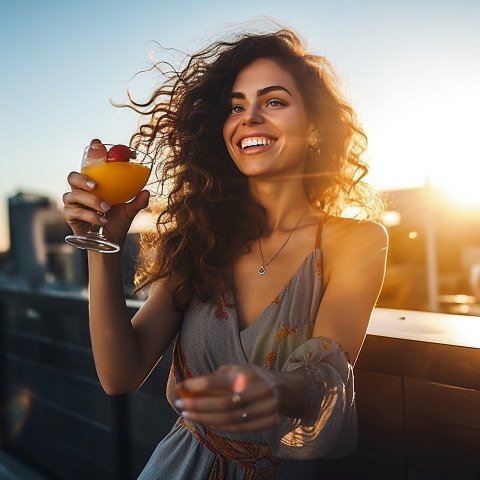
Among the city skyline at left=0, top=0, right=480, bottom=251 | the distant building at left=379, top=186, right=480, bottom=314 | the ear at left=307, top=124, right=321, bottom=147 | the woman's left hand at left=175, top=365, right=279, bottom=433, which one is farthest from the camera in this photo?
the distant building at left=379, top=186, right=480, bottom=314

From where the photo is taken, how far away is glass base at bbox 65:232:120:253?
1.24 meters

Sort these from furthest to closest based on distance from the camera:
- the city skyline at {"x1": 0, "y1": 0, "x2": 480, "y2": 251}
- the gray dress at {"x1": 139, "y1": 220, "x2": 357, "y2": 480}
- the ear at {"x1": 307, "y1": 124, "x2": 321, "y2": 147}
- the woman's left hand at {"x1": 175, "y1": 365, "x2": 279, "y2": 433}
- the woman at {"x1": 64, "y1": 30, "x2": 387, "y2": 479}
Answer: the city skyline at {"x1": 0, "y1": 0, "x2": 480, "y2": 251}
the ear at {"x1": 307, "y1": 124, "x2": 321, "y2": 147}
the gray dress at {"x1": 139, "y1": 220, "x2": 357, "y2": 480}
the woman at {"x1": 64, "y1": 30, "x2": 387, "y2": 479}
the woman's left hand at {"x1": 175, "y1": 365, "x2": 279, "y2": 433}

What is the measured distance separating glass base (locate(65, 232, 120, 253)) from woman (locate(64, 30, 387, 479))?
0.03 m

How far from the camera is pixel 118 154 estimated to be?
1301 millimetres

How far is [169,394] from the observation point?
1424mm

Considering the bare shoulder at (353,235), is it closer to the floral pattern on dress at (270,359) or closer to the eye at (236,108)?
the floral pattern on dress at (270,359)

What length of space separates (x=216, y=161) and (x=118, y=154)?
1.67 ft

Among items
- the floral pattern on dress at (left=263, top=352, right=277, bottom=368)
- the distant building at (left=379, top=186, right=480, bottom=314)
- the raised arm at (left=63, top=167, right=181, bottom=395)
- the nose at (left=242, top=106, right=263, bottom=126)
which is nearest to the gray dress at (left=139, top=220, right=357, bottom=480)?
the floral pattern on dress at (left=263, top=352, right=277, bottom=368)

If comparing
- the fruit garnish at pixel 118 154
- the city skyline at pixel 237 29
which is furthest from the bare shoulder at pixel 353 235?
the fruit garnish at pixel 118 154

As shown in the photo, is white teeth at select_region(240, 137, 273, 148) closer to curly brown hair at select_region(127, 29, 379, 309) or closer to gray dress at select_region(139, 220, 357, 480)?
curly brown hair at select_region(127, 29, 379, 309)

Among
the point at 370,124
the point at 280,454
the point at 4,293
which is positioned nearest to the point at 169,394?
the point at 280,454

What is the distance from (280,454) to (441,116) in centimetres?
293

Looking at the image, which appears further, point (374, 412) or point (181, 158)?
point (181, 158)

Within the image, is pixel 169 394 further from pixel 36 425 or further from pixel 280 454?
pixel 36 425
